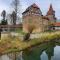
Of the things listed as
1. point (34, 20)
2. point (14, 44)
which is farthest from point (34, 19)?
point (14, 44)

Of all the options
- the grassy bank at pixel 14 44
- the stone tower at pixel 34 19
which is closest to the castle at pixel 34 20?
the stone tower at pixel 34 19

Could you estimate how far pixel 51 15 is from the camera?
209ft

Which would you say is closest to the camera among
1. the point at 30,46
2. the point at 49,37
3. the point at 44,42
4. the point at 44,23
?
the point at 30,46

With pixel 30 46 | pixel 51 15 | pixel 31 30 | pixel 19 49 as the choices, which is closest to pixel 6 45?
pixel 19 49

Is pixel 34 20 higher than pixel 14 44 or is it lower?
higher

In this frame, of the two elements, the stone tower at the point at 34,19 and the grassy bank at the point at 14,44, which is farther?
the stone tower at the point at 34,19

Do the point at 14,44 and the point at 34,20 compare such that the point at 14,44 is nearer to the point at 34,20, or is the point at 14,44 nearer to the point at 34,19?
the point at 34,20

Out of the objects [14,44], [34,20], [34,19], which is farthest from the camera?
[34,19]

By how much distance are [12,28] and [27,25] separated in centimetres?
268

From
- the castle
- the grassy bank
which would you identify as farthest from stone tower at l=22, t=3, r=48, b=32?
the grassy bank

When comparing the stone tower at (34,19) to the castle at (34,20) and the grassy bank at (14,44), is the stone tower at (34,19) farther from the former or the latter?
the grassy bank at (14,44)

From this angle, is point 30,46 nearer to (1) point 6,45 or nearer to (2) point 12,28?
(1) point 6,45

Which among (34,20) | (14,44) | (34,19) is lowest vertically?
(14,44)

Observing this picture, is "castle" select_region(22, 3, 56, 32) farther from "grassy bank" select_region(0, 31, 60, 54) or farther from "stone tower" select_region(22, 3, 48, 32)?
"grassy bank" select_region(0, 31, 60, 54)
